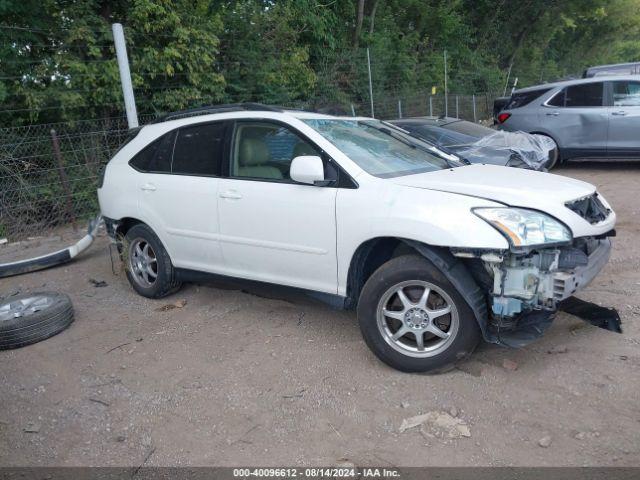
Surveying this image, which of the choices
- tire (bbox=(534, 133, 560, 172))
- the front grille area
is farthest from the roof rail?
tire (bbox=(534, 133, 560, 172))

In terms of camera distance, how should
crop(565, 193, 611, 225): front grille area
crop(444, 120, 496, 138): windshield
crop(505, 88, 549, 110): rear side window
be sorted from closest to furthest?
crop(565, 193, 611, 225): front grille area
crop(444, 120, 496, 138): windshield
crop(505, 88, 549, 110): rear side window

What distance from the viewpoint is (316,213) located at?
13.7ft

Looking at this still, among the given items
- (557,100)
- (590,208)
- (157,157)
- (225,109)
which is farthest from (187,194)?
(557,100)

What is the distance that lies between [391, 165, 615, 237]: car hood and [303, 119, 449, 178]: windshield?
19cm

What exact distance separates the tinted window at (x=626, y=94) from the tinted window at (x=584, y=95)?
0.82ft

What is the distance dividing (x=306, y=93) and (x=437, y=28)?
10580mm

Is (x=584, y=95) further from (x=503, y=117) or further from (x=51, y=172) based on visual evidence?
(x=51, y=172)

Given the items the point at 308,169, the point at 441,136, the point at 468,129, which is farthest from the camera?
the point at 468,129

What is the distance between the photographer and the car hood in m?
3.68

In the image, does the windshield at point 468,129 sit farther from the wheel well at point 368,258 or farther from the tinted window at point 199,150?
the wheel well at point 368,258

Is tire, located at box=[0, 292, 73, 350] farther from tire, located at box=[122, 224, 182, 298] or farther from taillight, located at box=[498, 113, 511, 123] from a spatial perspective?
taillight, located at box=[498, 113, 511, 123]

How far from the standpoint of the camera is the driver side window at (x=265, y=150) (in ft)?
14.7

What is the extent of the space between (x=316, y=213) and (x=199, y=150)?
1.50m

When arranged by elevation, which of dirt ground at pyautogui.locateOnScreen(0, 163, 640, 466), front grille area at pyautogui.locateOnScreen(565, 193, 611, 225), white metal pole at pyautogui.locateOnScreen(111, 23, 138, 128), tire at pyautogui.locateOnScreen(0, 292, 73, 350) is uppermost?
white metal pole at pyautogui.locateOnScreen(111, 23, 138, 128)
